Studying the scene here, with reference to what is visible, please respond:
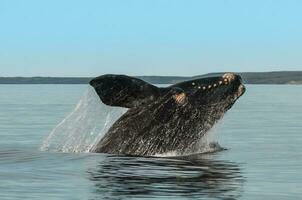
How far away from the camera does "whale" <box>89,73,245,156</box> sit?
66.9 feet

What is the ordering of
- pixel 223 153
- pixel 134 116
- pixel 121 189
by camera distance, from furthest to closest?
pixel 223 153, pixel 134 116, pixel 121 189

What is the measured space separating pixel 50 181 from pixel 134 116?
4.15m

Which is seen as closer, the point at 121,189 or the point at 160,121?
the point at 121,189

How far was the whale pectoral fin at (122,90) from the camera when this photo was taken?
18.6m

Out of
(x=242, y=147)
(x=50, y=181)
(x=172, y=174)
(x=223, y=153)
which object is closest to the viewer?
(x=50, y=181)

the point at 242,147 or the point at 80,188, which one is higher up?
the point at 80,188

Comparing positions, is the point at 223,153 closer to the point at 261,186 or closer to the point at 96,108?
the point at 96,108

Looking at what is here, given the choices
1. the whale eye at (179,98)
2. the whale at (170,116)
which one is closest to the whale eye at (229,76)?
the whale at (170,116)

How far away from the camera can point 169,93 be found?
20531 millimetres

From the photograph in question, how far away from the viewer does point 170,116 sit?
2059cm

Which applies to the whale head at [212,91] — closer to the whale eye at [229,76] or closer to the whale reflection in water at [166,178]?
the whale eye at [229,76]

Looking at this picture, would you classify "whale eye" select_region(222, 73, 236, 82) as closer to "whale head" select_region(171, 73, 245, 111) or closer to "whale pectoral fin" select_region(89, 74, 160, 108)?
"whale head" select_region(171, 73, 245, 111)

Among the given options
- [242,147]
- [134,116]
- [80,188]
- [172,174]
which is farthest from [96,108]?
[242,147]

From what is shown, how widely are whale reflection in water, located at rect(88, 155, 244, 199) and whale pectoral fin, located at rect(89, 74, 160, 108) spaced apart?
4.43 feet
